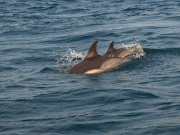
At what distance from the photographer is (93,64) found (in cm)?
1716

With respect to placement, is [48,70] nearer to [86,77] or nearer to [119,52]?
[86,77]

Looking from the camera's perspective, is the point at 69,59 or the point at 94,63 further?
the point at 69,59

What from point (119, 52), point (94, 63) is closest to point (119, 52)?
point (119, 52)

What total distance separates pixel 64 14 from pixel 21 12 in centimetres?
282

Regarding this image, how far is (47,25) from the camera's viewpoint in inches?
1103

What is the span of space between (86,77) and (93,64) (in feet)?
2.71

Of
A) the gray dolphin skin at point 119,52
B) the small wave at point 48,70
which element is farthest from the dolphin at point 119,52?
the small wave at point 48,70

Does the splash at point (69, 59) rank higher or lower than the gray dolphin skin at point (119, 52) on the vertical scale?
lower

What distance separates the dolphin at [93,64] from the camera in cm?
1695

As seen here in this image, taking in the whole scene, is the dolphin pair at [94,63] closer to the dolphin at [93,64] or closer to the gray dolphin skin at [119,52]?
the dolphin at [93,64]

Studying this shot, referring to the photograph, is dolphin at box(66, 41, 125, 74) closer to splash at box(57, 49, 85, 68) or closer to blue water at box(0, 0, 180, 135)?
blue water at box(0, 0, 180, 135)

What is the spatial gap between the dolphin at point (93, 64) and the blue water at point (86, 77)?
32 centimetres

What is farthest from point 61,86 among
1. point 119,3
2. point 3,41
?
point 119,3

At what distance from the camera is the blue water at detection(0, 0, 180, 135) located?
463 inches
